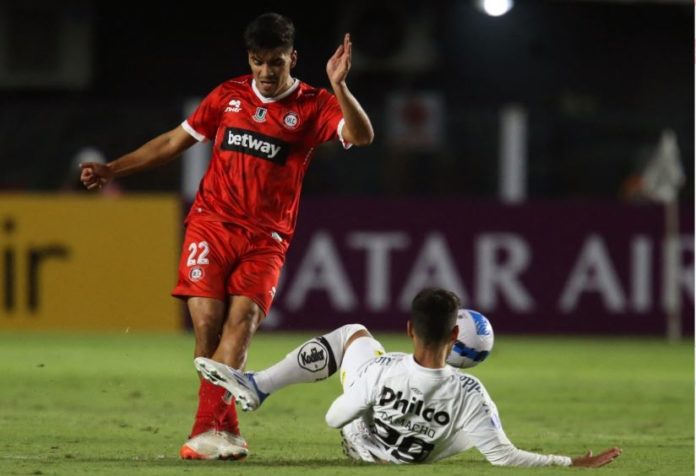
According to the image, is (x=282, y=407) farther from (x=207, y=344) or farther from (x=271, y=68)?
(x=271, y=68)

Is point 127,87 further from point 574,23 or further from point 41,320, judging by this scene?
point 41,320

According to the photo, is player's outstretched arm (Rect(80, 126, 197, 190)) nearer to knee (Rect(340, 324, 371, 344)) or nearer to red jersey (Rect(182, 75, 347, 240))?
red jersey (Rect(182, 75, 347, 240))

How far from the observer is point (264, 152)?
348 inches

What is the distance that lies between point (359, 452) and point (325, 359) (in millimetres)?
487

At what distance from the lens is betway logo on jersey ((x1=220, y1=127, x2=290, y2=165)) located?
884cm

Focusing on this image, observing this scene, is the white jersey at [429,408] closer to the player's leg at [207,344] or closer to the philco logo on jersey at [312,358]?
the philco logo on jersey at [312,358]

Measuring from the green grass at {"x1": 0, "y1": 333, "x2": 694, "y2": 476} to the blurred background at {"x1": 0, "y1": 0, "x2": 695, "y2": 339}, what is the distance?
503 millimetres

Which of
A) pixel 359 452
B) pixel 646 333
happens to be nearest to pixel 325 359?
pixel 359 452

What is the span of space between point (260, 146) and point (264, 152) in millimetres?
38

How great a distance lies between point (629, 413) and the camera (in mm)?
11844

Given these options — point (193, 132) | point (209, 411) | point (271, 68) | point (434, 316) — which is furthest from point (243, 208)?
point (434, 316)

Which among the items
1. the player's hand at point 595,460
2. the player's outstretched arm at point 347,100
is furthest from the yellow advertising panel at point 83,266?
the player's hand at point 595,460

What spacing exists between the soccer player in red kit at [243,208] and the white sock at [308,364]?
262 millimetres

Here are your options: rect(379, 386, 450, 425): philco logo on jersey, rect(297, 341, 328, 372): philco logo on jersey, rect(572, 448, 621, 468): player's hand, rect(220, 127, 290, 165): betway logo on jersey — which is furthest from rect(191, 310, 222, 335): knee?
rect(572, 448, 621, 468): player's hand
